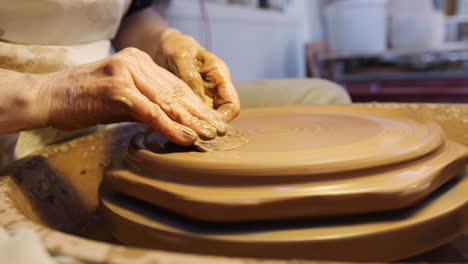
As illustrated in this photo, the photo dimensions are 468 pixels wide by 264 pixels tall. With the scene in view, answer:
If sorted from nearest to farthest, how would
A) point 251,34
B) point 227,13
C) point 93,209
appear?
point 93,209 < point 227,13 < point 251,34

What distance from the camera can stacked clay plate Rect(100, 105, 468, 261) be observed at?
41cm

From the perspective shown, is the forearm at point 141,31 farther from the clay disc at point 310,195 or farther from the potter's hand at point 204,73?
the clay disc at point 310,195

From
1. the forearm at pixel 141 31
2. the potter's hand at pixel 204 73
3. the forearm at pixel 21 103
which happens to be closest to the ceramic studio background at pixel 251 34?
the forearm at pixel 141 31

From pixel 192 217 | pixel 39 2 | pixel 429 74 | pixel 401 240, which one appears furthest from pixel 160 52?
pixel 429 74

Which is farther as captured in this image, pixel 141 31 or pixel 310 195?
pixel 141 31

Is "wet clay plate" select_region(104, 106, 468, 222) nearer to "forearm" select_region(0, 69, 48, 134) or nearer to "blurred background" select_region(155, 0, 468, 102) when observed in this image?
"forearm" select_region(0, 69, 48, 134)

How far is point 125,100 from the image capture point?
513 mm

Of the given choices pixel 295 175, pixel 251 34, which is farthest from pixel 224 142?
pixel 251 34

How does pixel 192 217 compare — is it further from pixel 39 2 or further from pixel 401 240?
pixel 39 2

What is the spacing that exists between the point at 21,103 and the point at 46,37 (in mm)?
329

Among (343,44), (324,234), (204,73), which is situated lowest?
(343,44)

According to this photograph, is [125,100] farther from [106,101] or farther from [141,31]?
[141,31]

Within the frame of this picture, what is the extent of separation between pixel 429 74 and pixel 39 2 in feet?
8.82

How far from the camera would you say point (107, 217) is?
53 cm
